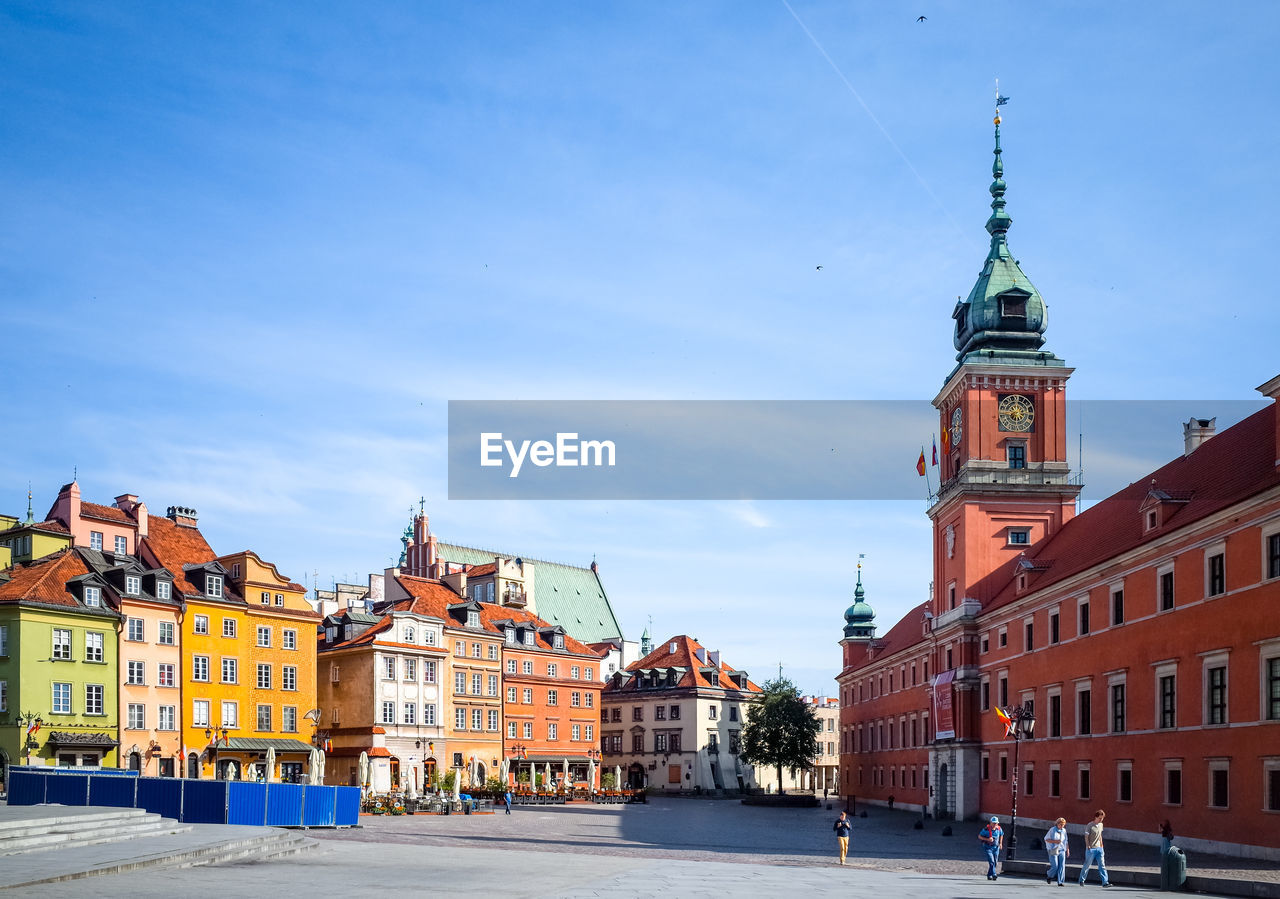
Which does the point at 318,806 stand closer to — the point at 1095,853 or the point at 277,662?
the point at 1095,853

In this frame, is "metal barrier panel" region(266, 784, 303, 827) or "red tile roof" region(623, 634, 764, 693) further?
"red tile roof" region(623, 634, 764, 693)

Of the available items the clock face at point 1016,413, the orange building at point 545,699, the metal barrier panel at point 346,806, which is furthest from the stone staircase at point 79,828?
the orange building at point 545,699

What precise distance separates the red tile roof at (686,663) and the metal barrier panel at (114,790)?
7523 centimetres

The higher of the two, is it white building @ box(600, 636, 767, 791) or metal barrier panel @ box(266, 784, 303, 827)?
metal barrier panel @ box(266, 784, 303, 827)

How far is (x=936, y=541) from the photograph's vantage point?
77062 mm

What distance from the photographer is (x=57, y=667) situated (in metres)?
Answer: 60.0

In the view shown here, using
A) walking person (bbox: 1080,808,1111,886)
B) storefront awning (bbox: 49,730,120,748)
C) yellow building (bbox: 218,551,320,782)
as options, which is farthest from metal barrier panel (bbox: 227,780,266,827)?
yellow building (bbox: 218,551,320,782)

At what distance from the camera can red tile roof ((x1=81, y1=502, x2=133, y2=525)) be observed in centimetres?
6969

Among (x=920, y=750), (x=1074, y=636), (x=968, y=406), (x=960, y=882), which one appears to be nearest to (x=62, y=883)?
(x=960, y=882)

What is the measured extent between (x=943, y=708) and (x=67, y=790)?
47.3 meters

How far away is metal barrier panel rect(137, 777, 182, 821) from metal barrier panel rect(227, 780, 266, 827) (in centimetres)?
159

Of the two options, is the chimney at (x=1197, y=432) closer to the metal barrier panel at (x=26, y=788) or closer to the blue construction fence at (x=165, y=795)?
the blue construction fence at (x=165, y=795)

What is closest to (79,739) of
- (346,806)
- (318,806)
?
(346,806)

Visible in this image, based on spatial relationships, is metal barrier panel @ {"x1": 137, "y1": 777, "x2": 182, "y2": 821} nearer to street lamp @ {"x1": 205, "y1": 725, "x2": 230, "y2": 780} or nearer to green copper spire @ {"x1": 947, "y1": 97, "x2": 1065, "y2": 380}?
street lamp @ {"x1": 205, "y1": 725, "x2": 230, "y2": 780}
